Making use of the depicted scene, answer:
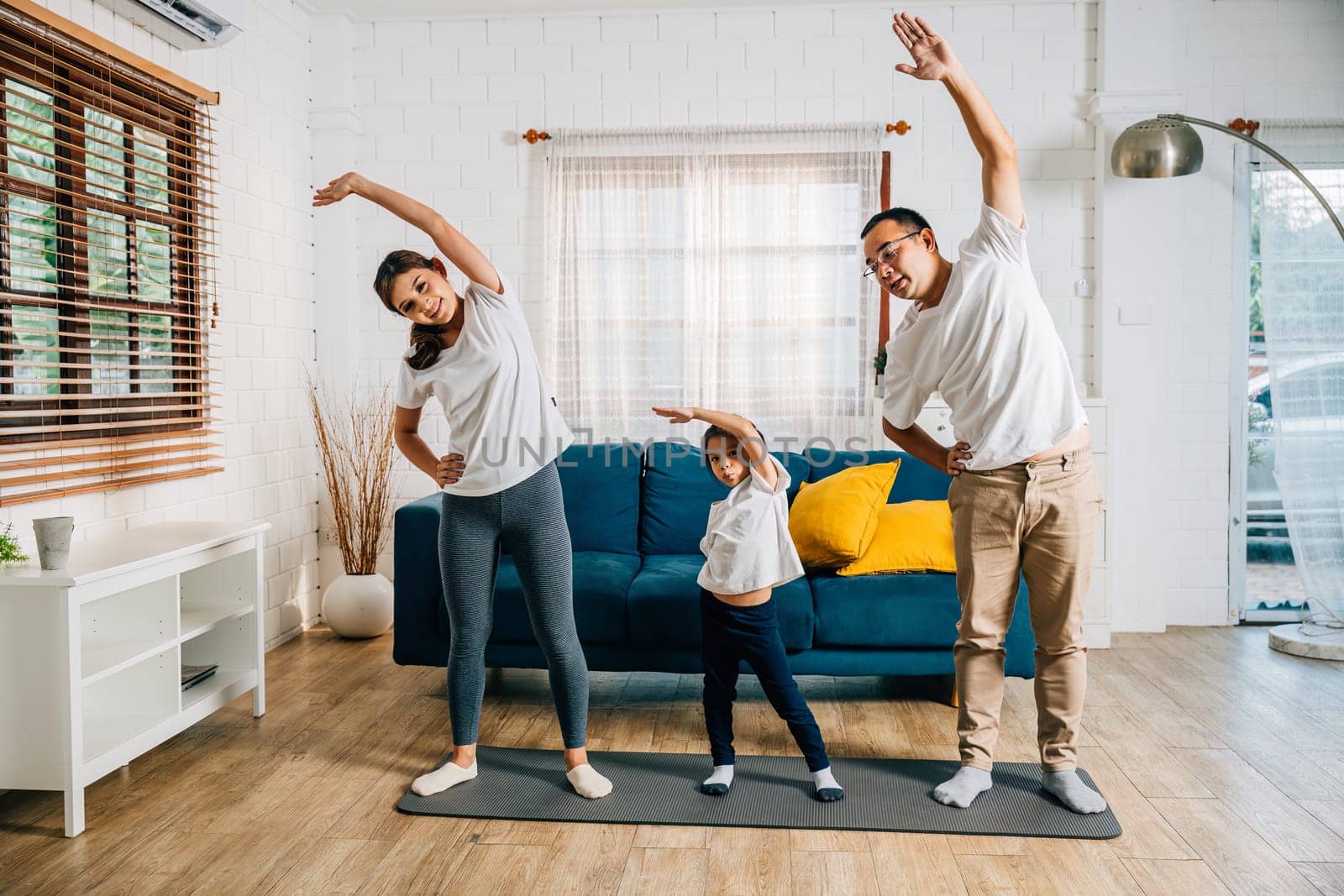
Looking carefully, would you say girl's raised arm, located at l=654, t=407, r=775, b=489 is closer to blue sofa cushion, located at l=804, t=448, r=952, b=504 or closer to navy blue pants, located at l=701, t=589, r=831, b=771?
navy blue pants, located at l=701, t=589, r=831, b=771

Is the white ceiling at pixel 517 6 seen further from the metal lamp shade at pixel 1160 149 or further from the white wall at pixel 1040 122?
the metal lamp shade at pixel 1160 149

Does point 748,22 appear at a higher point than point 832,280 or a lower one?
higher

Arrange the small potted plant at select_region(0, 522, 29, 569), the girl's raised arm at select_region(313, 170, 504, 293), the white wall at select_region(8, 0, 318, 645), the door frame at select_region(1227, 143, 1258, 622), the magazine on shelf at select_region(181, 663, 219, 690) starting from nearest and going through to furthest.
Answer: the girl's raised arm at select_region(313, 170, 504, 293) < the small potted plant at select_region(0, 522, 29, 569) < the magazine on shelf at select_region(181, 663, 219, 690) < the white wall at select_region(8, 0, 318, 645) < the door frame at select_region(1227, 143, 1258, 622)

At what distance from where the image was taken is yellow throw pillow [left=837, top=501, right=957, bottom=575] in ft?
11.2

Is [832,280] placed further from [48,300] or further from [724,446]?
[48,300]

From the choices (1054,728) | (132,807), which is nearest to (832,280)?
(1054,728)

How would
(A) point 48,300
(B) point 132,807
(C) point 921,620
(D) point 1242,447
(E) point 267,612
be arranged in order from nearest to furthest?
1. (B) point 132,807
2. (A) point 48,300
3. (C) point 921,620
4. (E) point 267,612
5. (D) point 1242,447

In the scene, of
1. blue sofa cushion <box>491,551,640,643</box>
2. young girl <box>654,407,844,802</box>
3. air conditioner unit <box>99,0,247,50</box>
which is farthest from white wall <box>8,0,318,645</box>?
young girl <box>654,407,844,802</box>

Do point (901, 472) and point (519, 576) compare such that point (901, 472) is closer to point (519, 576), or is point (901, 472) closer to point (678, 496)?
point (678, 496)

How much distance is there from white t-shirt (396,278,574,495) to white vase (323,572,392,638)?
78.5 inches

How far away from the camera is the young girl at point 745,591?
265 cm

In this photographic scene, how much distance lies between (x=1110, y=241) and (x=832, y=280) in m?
1.29

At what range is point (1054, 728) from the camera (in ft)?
8.75

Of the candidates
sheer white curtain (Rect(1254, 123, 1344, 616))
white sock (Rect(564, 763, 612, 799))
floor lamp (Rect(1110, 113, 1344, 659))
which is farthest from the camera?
sheer white curtain (Rect(1254, 123, 1344, 616))
